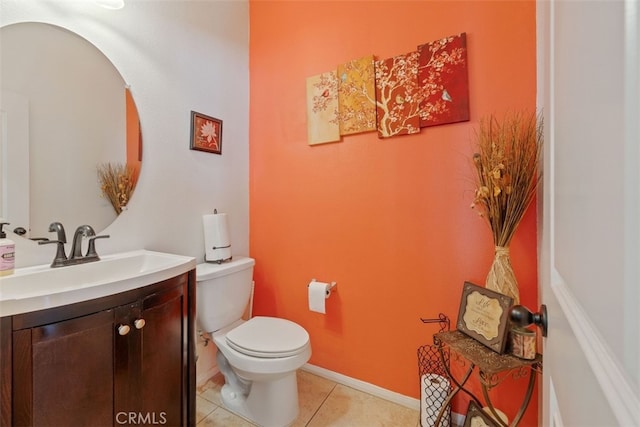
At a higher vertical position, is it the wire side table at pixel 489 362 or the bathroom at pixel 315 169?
the bathroom at pixel 315 169

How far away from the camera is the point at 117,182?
1300 millimetres

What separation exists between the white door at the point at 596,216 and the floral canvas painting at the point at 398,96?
0.86 meters

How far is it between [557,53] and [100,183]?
5.51 feet

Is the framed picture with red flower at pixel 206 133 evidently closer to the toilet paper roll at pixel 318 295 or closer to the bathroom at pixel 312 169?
the bathroom at pixel 312 169

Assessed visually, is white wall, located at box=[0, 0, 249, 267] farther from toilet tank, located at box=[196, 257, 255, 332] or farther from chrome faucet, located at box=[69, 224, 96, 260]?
toilet tank, located at box=[196, 257, 255, 332]

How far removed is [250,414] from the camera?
1.41m

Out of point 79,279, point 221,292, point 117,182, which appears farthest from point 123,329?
point 117,182

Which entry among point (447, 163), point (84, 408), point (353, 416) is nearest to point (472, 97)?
point (447, 163)

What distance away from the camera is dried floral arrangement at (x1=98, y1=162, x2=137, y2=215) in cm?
126

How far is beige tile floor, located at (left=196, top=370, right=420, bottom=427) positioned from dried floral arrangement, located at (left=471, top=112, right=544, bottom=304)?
0.89m

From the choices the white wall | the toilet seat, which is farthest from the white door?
the white wall

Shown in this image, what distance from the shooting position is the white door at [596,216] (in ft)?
0.81

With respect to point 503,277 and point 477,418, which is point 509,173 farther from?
point 477,418

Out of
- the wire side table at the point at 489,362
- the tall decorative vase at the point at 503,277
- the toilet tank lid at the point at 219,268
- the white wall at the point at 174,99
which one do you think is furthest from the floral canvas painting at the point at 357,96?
the wire side table at the point at 489,362
